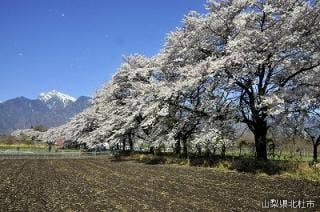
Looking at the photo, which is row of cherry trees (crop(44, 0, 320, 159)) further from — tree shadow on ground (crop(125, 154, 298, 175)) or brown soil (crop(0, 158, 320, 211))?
brown soil (crop(0, 158, 320, 211))

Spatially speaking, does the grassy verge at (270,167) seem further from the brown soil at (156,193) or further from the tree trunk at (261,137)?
the tree trunk at (261,137)

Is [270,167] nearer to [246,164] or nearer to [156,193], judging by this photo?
[246,164]

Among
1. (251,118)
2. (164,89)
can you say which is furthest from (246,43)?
(164,89)

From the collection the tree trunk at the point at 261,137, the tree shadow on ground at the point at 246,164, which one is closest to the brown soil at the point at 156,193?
the tree shadow on ground at the point at 246,164

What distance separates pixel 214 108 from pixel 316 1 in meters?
12.0

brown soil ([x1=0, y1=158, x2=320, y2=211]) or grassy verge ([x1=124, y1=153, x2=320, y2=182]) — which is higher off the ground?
grassy verge ([x1=124, y1=153, x2=320, y2=182])

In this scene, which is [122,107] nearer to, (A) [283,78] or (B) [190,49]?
(B) [190,49]

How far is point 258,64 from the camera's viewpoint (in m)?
35.1

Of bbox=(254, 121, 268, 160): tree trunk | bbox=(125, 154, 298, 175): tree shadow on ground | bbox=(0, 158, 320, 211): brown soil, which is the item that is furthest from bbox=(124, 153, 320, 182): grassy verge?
bbox=(254, 121, 268, 160): tree trunk

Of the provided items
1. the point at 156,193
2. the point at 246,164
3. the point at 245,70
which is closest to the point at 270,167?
the point at 246,164

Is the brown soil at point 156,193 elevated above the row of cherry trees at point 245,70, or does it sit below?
below

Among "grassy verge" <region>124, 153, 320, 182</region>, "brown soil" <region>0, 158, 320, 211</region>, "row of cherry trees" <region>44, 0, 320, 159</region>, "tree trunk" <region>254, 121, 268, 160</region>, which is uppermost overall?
"row of cherry trees" <region>44, 0, 320, 159</region>

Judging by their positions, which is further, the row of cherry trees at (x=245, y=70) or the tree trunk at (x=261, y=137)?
the tree trunk at (x=261, y=137)

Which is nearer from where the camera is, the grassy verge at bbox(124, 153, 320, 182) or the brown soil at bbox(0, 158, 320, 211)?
the brown soil at bbox(0, 158, 320, 211)
